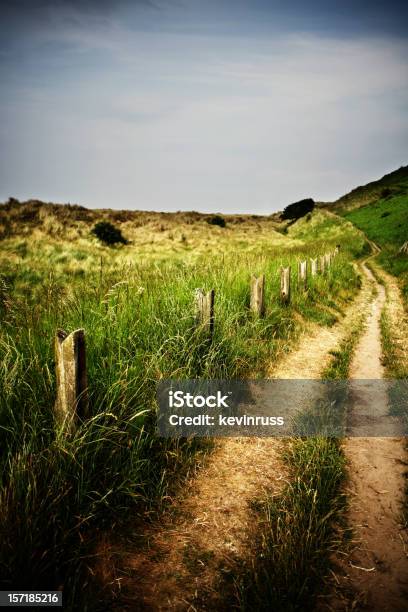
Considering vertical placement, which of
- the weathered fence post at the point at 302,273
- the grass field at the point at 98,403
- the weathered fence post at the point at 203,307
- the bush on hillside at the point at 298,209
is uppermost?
the bush on hillside at the point at 298,209

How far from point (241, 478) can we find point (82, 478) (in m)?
1.45

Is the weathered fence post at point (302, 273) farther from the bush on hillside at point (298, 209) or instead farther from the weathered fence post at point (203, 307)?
the bush on hillside at point (298, 209)

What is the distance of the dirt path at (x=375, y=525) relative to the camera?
6.44ft

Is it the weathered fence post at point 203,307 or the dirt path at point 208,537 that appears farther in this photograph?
the weathered fence post at point 203,307

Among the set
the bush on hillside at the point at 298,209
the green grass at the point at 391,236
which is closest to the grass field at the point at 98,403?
the green grass at the point at 391,236

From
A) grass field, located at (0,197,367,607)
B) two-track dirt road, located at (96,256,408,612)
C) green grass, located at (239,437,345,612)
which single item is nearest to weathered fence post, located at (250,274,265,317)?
grass field, located at (0,197,367,607)

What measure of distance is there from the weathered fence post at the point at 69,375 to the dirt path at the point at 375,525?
1.93 metres

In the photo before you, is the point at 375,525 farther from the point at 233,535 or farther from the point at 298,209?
the point at 298,209

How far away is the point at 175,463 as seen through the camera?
2811mm

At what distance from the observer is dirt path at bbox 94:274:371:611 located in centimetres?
194

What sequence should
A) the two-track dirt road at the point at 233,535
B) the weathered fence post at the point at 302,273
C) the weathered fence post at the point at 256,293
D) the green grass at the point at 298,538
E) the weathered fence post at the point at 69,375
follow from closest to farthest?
the green grass at the point at 298,538 → the two-track dirt road at the point at 233,535 → the weathered fence post at the point at 69,375 → the weathered fence post at the point at 256,293 → the weathered fence post at the point at 302,273

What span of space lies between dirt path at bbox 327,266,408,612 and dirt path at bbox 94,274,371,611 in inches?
23.7

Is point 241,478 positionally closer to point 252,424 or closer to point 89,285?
point 252,424

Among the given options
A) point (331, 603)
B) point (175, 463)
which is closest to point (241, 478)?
point (175, 463)
